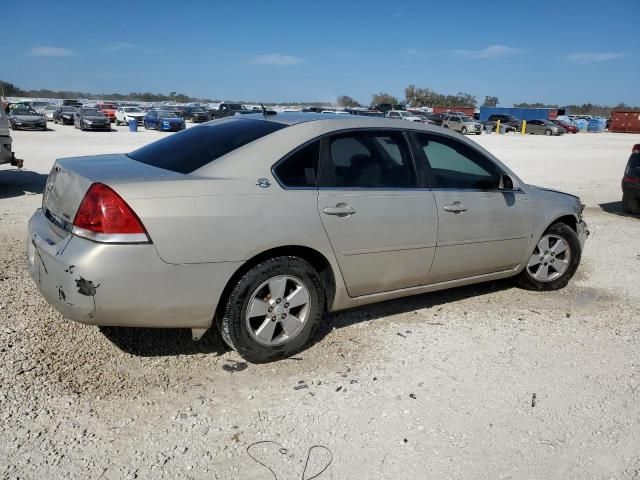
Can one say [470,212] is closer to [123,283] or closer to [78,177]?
[123,283]

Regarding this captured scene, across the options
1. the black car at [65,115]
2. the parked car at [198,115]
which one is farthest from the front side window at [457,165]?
the parked car at [198,115]

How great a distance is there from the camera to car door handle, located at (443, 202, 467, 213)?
13.7 ft

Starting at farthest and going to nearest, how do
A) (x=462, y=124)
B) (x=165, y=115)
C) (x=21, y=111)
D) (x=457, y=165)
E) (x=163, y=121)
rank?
(x=462, y=124) < (x=165, y=115) < (x=163, y=121) < (x=21, y=111) < (x=457, y=165)

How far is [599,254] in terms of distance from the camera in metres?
6.85

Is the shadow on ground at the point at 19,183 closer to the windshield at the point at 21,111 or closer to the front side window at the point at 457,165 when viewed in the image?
the front side window at the point at 457,165

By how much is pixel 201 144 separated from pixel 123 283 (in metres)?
1.25

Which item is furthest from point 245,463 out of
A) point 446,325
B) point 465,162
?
point 465,162

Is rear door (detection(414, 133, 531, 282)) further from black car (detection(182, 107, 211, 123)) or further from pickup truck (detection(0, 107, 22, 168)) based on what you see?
black car (detection(182, 107, 211, 123))

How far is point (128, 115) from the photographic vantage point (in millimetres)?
39156

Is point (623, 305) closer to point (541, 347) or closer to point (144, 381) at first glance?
point (541, 347)

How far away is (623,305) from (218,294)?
12.8ft

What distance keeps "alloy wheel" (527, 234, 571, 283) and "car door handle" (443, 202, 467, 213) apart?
1.21 metres

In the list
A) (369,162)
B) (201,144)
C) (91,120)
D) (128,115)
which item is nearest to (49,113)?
(128,115)

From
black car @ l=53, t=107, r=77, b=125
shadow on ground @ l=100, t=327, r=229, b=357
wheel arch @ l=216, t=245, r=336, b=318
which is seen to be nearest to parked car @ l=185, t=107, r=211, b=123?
black car @ l=53, t=107, r=77, b=125
